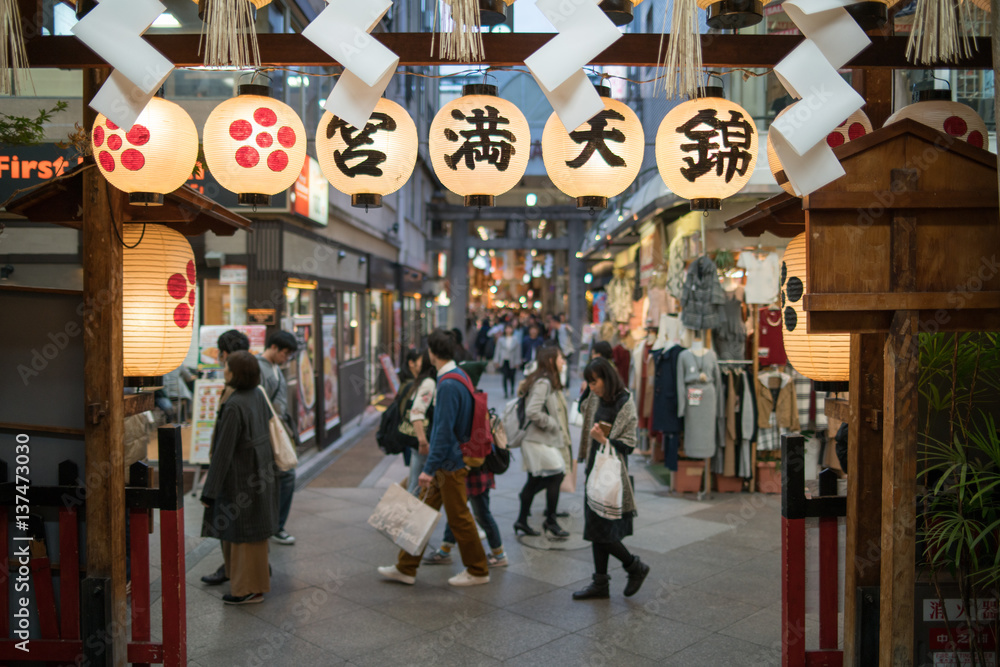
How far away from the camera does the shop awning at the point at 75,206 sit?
12.4ft

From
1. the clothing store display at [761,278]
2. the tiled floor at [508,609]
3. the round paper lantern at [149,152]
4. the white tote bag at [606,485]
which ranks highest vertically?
the round paper lantern at [149,152]

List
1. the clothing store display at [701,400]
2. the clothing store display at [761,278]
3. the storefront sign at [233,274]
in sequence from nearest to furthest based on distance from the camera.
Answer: the clothing store display at [701,400] → the clothing store display at [761,278] → the storefront sign at [233,274]

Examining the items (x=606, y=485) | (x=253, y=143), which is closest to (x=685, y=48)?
(x=253, y=143)

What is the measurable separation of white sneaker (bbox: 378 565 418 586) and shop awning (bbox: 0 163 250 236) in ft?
11.1

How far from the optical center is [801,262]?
3.94m

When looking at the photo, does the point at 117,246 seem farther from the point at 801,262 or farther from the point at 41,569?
the point at 801,262

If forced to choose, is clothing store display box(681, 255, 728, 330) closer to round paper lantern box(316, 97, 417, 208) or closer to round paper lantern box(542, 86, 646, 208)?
round paper lantern box(542, 86, 646, 208)

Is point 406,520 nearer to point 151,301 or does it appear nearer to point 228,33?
point 151,301

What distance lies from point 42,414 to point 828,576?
409cm

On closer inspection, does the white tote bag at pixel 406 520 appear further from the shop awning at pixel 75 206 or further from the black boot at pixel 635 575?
the shop awning at pixel 75 206

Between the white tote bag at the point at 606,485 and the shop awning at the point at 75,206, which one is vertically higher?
the shop awning at the point at 75,206

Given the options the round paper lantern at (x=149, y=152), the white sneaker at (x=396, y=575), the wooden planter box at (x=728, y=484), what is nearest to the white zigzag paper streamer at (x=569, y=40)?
the round paper lantern at (x=149, y=152)

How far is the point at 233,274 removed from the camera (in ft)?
33.8

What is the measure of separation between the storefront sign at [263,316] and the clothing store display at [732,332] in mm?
5887
